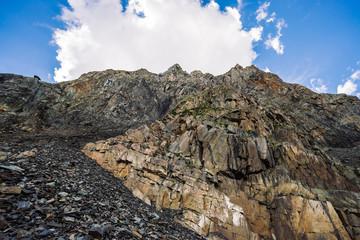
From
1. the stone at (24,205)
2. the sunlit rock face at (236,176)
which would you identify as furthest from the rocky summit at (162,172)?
the sunlit rock face at (236,176)

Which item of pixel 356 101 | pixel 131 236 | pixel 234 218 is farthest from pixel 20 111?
pixel 356 101

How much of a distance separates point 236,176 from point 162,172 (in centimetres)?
1298

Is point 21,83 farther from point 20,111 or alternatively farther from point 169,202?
point 169,202

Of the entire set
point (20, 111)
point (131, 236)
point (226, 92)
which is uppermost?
point (226, 92)

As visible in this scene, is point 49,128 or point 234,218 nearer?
point 234,218

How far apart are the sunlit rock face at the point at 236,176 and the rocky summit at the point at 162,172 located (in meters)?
0.15

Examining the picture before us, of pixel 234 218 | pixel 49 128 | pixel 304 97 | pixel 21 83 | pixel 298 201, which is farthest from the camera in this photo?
pixel 304 97

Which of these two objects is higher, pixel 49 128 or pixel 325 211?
pixel 49 128

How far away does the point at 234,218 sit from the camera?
19953 mm

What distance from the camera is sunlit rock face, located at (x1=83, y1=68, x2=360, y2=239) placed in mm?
19766

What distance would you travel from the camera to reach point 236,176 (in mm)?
26875

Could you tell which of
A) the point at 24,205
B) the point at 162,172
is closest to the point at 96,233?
the point at 24,205

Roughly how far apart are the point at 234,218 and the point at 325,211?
11989mm

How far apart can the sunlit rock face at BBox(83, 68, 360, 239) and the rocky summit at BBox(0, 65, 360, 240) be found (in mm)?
147
